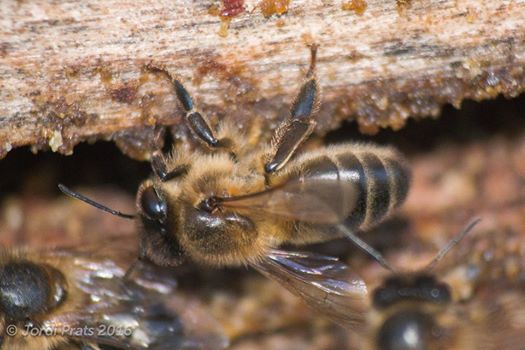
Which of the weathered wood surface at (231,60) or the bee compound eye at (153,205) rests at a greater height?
the weathered wood surface at (231,60)

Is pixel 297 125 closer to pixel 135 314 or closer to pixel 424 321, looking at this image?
pixel 424 321

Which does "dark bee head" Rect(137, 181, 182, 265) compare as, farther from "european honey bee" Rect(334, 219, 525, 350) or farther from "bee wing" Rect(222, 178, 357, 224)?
"european honey bee" Rect(334, 219, 525, 350)

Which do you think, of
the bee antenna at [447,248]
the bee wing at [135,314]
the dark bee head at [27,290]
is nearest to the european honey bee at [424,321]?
the bee antenna at [447,248]

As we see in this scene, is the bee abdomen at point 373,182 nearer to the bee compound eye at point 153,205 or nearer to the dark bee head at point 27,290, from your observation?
the bee compound eye at point 153,205

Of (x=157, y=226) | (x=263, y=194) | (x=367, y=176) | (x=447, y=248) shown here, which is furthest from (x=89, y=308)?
(x=447, y=248)

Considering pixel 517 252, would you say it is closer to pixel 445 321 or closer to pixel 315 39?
pixel 445 321

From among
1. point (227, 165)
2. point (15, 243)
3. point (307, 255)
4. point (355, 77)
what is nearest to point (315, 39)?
point (355, 77)

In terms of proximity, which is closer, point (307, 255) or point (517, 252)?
point (307, 255)
